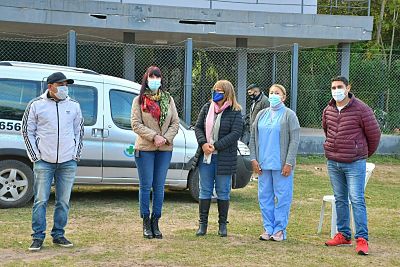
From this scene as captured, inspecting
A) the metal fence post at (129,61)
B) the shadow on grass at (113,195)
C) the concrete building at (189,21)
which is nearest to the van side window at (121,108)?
the shadow on grass at (113,195)

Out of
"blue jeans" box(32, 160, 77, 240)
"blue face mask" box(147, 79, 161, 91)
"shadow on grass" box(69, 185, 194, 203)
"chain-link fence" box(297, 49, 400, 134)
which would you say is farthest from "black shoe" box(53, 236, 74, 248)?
"chain-link fence" box(297, 49, 400, 134)

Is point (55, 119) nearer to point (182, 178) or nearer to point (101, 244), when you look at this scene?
point (101, 244)

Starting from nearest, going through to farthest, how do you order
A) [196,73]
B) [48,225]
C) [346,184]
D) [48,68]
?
[346,184] → [48,225] → [48,68] → [196,73]

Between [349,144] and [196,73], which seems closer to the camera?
[349,144]

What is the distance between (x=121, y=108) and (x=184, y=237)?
277 cm

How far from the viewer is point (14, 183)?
9.37 metres

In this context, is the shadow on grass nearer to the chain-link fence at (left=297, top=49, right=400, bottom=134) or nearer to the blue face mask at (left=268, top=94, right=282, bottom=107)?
the blue face mask at (left=268, top=94, right=282, bottom=107)

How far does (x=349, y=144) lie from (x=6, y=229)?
13.4 feet

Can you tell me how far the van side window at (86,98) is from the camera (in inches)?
382

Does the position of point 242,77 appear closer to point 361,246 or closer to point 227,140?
point 227,140

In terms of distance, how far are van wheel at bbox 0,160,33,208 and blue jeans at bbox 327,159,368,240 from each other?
13.9ft

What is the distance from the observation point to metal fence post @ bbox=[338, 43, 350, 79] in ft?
60.4

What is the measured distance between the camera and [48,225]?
841 cm

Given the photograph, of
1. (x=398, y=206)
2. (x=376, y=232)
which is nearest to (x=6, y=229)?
(x=376, y=232)
